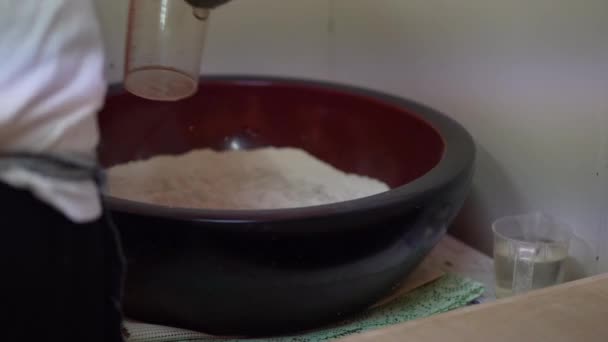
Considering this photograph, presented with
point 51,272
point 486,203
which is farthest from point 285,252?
point 486,203

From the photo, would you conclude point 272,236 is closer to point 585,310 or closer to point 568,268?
point 585,310

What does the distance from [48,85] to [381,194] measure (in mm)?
346

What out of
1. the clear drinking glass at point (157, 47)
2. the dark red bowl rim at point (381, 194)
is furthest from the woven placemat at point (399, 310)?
the clear drinking glass at point (157, 47)

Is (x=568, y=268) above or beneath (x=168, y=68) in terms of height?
beneath

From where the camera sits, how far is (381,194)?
1.93 feet

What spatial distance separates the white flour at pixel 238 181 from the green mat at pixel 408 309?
0.15 m

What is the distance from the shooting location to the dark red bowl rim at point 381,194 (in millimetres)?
529

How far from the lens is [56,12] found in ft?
0.99

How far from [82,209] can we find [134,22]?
412mm

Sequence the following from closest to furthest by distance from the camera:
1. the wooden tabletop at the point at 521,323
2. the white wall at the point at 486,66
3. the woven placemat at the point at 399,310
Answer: the wooden tabletop at the point at 521,323 → the woven placemat at the point at 399,310 → the white wall at the point at 486,66

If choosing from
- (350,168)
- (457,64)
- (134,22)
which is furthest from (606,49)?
(134,22)

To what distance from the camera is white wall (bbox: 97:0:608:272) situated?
71cm

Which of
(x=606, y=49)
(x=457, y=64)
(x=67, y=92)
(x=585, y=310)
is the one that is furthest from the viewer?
(x=457, y=64)

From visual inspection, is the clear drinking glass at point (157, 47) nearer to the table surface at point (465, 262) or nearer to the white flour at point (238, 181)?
the white flour at point (238, 181)
